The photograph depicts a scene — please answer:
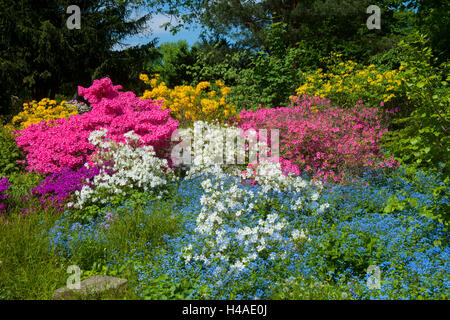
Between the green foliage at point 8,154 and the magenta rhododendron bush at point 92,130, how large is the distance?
0.41 m

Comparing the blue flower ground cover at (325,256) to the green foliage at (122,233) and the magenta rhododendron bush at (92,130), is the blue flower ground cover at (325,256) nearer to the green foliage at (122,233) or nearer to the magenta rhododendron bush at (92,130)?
the green foliage at (122,233)

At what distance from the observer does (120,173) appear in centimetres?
596

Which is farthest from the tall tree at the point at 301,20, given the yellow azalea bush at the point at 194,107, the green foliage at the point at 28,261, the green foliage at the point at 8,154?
the green foliage at the point at 28,261

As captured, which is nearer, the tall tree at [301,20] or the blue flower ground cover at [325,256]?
the blue flower ground cover at [325,256]

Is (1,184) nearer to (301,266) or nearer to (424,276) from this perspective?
(301,266)

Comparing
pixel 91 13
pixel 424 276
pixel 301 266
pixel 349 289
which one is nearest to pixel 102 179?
pixel 301 266

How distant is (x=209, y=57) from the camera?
1619 centimetres

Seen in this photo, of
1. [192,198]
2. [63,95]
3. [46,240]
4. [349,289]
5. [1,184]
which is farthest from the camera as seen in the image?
[63,95]

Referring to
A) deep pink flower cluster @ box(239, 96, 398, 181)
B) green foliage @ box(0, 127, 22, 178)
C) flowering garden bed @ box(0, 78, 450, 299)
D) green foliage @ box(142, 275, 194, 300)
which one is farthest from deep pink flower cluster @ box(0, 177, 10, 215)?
deep pink flower cluster @ box(239, 96, 398, 181)

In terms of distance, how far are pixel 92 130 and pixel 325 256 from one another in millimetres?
5454

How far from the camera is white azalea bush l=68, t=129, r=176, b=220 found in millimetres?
5812

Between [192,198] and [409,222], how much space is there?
306 cm

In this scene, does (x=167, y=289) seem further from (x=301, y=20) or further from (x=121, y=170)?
(x=301, y=20)

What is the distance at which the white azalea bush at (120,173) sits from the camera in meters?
5.81
